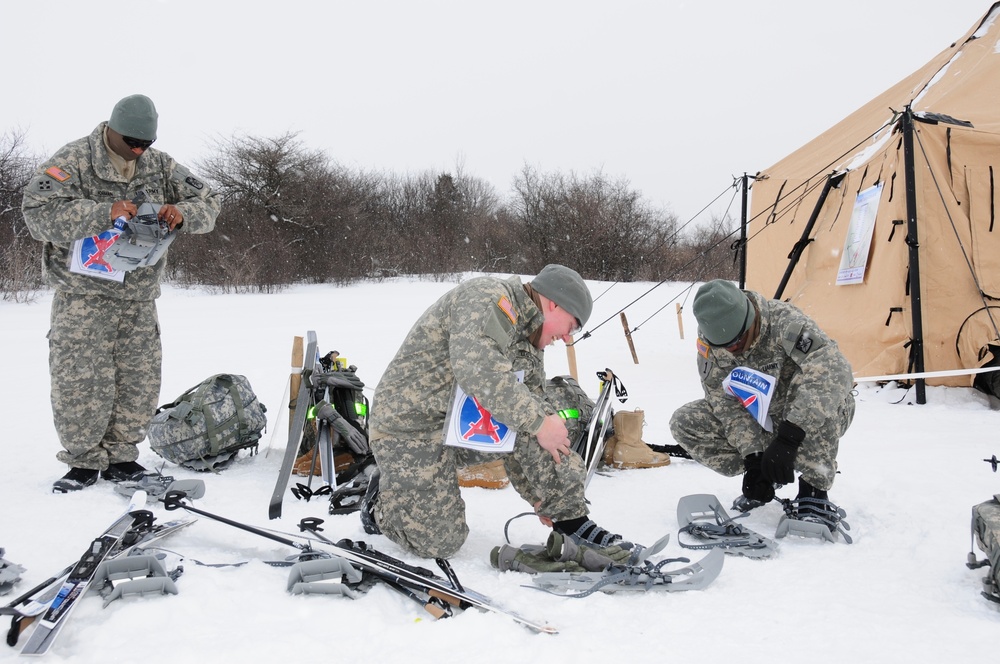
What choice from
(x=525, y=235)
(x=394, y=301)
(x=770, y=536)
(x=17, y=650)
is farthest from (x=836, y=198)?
(x=525, y=235)

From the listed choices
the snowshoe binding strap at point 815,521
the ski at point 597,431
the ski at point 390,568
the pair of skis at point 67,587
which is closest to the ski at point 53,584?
the pair of skis at point 67,587

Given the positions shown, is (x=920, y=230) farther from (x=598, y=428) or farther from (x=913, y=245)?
(x=598, y=428)

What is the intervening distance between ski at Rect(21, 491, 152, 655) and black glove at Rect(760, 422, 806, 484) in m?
2.41

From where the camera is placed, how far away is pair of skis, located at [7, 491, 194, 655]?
5.38 feet

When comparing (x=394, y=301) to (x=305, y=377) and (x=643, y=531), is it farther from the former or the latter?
(x=643, y=531)

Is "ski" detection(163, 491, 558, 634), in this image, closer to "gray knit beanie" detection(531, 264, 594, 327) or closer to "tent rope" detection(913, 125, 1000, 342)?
"gray knit beanie" detection(531, 264, 594, 327)

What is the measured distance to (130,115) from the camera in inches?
125

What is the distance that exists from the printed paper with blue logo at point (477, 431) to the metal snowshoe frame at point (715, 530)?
86 centimetres

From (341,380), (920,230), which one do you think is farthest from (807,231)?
(341,380)

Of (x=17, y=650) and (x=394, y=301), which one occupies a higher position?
(x=394, y=301)

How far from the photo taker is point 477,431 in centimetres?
242

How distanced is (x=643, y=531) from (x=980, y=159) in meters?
4.70

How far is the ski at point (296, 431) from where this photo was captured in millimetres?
2993

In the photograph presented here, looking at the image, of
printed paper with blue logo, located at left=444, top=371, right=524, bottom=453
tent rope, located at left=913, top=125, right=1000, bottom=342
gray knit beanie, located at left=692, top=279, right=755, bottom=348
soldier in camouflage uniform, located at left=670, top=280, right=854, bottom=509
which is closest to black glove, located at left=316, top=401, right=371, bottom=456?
printed paper with blue logo, located at left=444, top=371, right=524, bottom=453
